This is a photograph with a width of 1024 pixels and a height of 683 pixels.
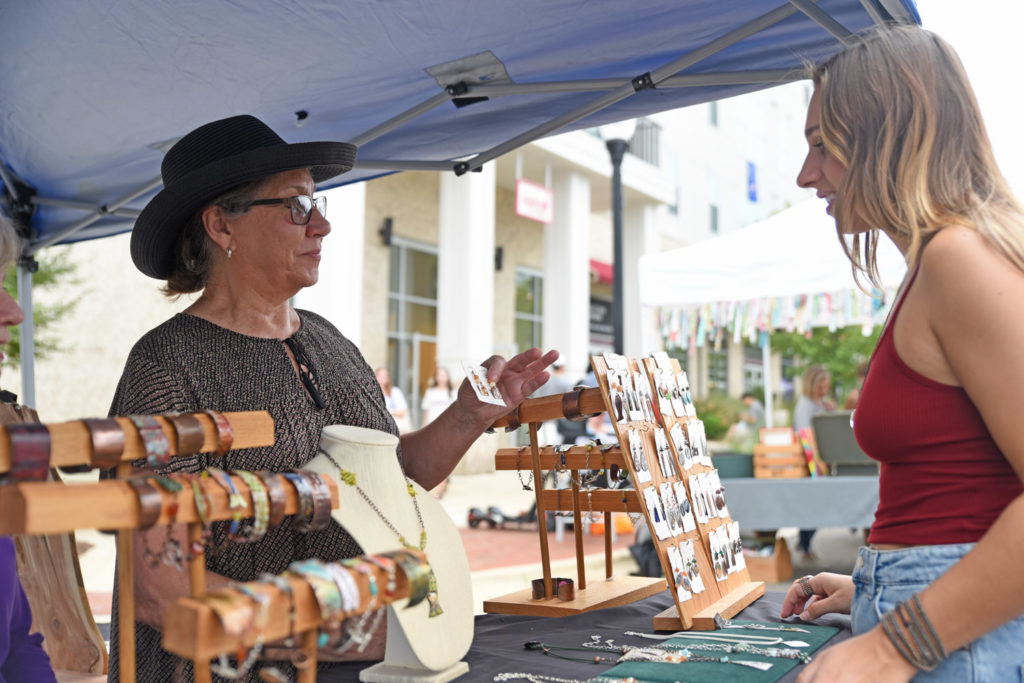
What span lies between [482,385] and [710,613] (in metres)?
0.75

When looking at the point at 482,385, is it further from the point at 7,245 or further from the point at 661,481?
the point at 7,245

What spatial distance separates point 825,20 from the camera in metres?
2.12

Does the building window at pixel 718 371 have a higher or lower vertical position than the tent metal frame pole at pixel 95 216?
higher

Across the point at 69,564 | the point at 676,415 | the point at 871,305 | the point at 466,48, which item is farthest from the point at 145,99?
the point at 871,305

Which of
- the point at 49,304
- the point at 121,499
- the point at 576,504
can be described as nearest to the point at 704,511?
the point at 576,504

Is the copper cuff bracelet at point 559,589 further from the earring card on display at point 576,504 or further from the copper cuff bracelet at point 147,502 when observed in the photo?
Result: the copper cuff bracelet at point 147,502

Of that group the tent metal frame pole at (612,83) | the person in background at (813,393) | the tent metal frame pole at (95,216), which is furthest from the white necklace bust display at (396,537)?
the person in background at (813,393)

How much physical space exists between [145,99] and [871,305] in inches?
234

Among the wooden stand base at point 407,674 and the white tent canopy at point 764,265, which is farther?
the white tent canopy at point 764,265

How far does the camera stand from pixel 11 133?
3330 mm

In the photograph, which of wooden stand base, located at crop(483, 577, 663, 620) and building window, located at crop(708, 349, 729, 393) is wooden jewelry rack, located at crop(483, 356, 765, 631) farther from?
building window, located at crop(708, 349, 729, 393)

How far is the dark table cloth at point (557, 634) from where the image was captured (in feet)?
5.48

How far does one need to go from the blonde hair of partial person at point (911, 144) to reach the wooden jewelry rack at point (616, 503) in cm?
96

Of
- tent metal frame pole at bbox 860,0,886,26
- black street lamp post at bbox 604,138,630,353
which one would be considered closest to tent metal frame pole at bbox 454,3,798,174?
tent metal frame pole at bbox 860,0,886,26
